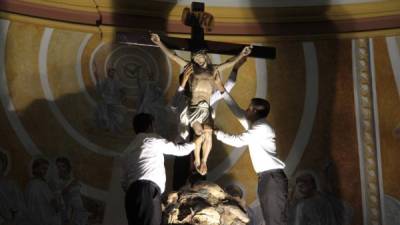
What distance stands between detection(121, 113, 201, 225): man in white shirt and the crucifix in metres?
0.19

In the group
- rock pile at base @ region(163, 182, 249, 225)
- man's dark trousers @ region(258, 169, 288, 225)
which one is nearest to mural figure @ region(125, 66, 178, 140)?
man's dark trousers @ region(258, 169, 288, 225)

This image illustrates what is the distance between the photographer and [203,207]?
750cm

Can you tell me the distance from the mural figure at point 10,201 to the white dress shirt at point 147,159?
6.90 ft

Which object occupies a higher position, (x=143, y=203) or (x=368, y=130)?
(x=368, y=130)

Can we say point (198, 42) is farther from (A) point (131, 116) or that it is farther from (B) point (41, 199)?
(B) point (41, 199)

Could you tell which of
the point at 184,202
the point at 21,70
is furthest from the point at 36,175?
the point at 184,202

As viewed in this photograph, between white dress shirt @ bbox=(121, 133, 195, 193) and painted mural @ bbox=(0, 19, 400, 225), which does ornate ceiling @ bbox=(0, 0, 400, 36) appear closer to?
painted mural @ bbox=(0, 19, 400, 225)

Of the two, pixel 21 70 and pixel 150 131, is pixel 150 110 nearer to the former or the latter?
pixel 21 70

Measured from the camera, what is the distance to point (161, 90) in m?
10.5

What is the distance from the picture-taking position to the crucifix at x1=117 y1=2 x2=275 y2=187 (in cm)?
818

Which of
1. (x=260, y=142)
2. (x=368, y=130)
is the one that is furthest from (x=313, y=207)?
(x=260, y=142)

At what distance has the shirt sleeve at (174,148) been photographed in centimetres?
785

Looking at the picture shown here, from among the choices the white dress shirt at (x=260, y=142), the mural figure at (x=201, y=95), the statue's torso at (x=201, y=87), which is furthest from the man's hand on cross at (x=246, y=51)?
the white dress shirt at (x=260, y=142)

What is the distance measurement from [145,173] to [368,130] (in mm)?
3526
